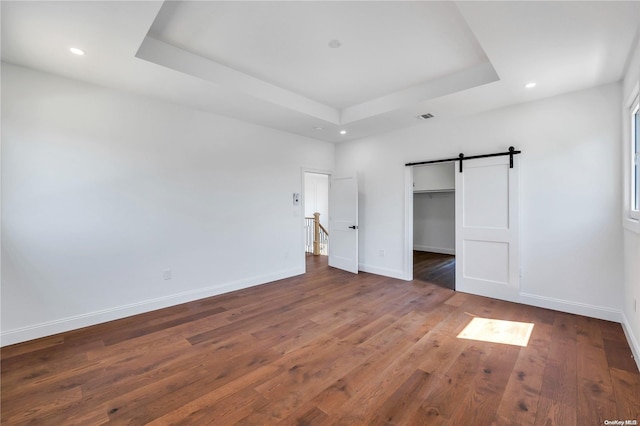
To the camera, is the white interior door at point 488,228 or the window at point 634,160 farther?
the white interior door at point 488,228

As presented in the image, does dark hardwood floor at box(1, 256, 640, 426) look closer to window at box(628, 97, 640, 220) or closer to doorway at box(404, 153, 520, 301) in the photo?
doorway at box(404, 153, 520, 301)

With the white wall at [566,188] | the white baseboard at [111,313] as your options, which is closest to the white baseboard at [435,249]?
the white wall at [566,188]

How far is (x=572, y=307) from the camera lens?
3.33 meters

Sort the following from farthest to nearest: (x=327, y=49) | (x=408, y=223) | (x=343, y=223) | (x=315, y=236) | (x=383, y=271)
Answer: (x=315, y=236), (x=343, y=223), (x=383, y=271), (x=408, y=223), (x=327, y=49)

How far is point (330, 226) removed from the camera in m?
6.05

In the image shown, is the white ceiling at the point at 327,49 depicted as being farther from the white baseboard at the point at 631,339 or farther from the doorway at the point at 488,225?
the white baseboard at the point at 631,339

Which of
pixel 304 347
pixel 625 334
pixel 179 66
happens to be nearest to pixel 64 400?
pixel 304 347

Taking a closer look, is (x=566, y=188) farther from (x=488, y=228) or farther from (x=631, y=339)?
(x=631, y=339)

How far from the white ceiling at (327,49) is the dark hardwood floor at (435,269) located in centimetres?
286

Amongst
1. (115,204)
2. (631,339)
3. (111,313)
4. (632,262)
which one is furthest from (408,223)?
(111,313)

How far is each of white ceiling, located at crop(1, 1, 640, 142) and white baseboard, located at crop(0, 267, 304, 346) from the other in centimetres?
263

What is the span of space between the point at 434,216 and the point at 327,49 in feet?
21.1

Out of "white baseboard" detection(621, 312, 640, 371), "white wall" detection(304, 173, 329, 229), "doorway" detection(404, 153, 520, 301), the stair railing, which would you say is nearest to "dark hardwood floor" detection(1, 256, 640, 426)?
"white baseboard" detection(621, 312, 640, 371)

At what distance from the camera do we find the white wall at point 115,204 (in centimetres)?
272
